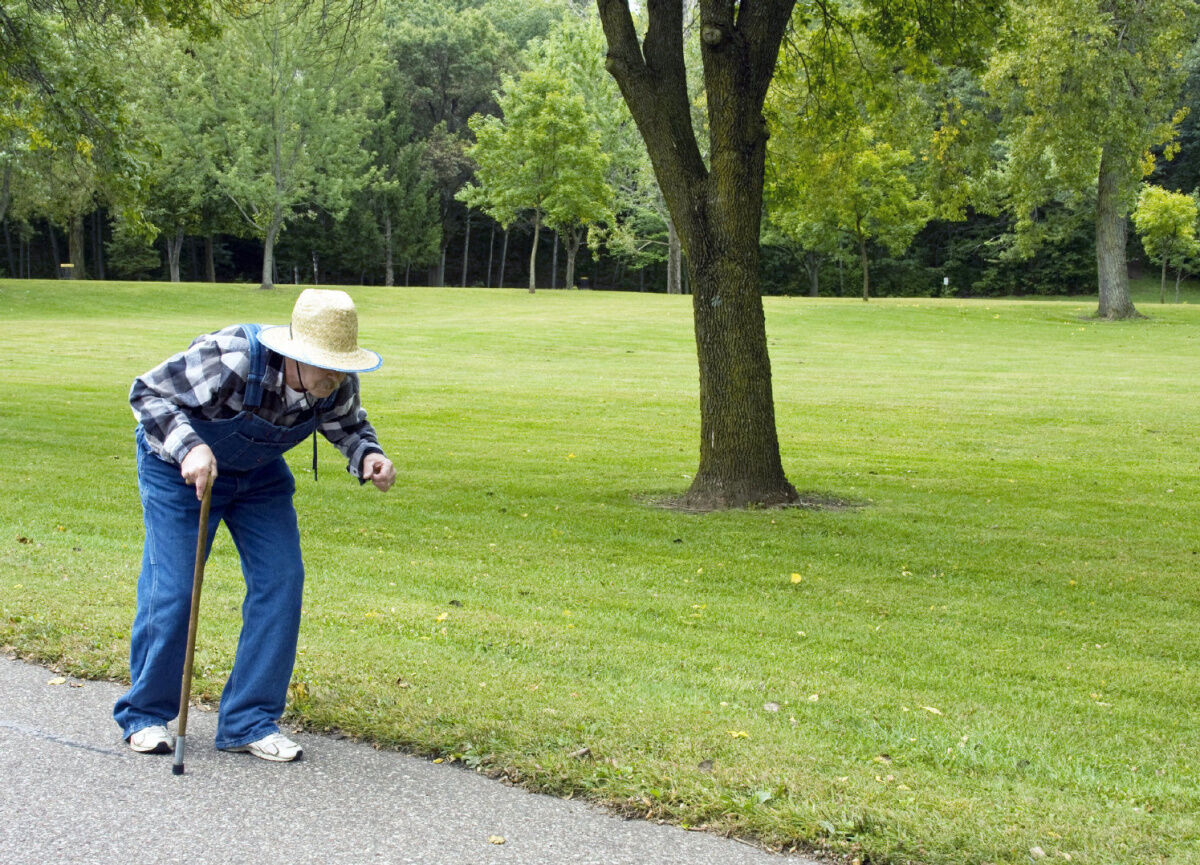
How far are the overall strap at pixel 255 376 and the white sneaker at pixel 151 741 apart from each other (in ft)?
4.40

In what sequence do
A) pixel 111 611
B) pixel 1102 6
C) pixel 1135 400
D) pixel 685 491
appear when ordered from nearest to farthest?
pixel 111 611
pixel 685 491
pixel 1135 400
pixel 1102 6

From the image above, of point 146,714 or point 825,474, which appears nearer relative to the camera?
point 146,714

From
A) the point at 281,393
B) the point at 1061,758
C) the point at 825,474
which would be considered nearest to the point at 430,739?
the point at 281,393

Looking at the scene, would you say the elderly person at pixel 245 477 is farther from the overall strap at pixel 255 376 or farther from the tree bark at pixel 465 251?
the tree bark at pixel 465 251

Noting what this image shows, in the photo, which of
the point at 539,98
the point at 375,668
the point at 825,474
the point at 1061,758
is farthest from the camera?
the point at 539,98

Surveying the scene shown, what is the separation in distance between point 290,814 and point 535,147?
1759 inches

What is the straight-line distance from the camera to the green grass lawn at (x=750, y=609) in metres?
4.34

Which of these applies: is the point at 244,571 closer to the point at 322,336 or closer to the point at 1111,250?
the point at 322,336

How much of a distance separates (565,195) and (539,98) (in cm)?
385

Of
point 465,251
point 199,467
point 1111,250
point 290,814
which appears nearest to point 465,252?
point 465,251

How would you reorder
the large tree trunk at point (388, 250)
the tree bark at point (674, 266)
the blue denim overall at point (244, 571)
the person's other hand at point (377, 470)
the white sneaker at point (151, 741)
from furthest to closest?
the large tree trunk at point (388, 250) < the tree bark at point (674, 266) < the person's other hand at point (377, 470) < the white sneaker at point (151, 741) < the blue denim overall at point (244, 571)

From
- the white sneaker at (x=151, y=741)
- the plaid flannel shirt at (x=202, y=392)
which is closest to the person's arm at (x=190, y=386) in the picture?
the plaid flannel shirt at (x=202, y=392)

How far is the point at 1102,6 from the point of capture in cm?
2916

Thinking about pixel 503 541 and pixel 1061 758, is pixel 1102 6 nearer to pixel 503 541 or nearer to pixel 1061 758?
pixel 503 541
